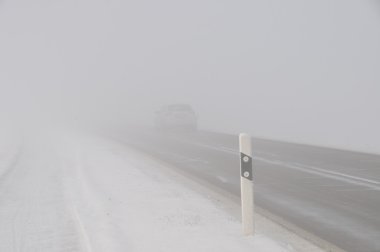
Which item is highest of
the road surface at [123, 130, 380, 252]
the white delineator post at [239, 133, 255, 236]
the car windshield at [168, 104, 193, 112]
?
the car windshield at [168, 104, 193, 112]

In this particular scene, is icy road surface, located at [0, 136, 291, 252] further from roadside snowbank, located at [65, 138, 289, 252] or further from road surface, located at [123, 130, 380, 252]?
road surface, located at [123, 130, 380, 252]

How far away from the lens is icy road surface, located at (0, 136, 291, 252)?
742 centimetres

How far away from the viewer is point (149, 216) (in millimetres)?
9031

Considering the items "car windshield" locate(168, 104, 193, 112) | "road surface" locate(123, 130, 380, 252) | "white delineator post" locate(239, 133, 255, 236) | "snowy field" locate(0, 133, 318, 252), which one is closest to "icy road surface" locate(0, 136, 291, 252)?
"snowy field" locate(0, 133, 318, 252)

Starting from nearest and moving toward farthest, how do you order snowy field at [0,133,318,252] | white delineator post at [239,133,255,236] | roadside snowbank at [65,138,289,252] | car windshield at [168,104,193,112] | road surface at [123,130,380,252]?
roadside snowbank at [65,138,289,252] → snowy field at [0,133,318,252] → white delineator post at [239,133,255,236] → road surface at [123,130,380,252] → car windshield at [168,104,193,112]

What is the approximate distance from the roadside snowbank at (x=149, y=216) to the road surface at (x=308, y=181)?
107cm

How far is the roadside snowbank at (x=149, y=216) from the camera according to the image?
7.30 metres

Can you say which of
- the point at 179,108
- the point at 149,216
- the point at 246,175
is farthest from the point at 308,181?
the point at 179,108

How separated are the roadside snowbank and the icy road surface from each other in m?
0.01

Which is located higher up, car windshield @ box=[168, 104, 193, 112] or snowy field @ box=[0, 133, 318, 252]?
car windshield @ box=[168, 104, 193, 112]

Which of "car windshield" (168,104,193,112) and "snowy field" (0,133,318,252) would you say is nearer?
"snowy field" (0,133,318,252)

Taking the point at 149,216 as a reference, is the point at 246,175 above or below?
above

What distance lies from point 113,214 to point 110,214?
1.6 inches

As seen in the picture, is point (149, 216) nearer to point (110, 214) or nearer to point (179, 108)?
point (110, 214)
